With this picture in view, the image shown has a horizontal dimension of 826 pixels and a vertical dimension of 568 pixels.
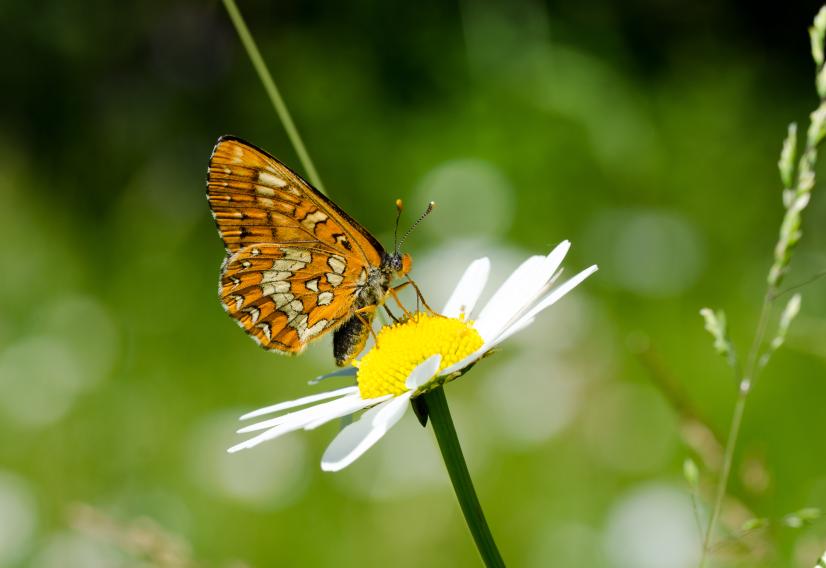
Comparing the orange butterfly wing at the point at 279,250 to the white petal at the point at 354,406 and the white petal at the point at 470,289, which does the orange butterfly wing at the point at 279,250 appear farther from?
the white petal at the point at 354,406

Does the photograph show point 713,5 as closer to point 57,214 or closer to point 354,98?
point 354,98

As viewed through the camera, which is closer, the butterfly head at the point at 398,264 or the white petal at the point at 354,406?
the white petal at the point at 354,406

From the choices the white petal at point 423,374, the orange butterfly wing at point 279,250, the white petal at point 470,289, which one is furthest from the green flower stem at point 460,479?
the orange butterfly wing at point 279,250

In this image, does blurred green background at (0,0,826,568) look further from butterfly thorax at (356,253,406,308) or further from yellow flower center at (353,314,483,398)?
butterfly thorax at (356,253,406,308)

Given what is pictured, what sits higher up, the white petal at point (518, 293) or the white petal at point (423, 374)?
the white petal at point (518, 293)

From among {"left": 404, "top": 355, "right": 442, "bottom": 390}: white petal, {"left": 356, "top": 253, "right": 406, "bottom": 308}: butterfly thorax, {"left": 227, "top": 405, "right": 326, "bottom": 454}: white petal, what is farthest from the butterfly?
{"left": 404, "top": 355, "right": 442, "bottom": 390}: white petal

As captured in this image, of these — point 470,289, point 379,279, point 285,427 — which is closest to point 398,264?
point 379,279

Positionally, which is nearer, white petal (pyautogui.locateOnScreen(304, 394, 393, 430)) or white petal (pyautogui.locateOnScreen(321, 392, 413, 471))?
white petal (pyautogui.locateOnScreen(321, 392, 413, 471))
